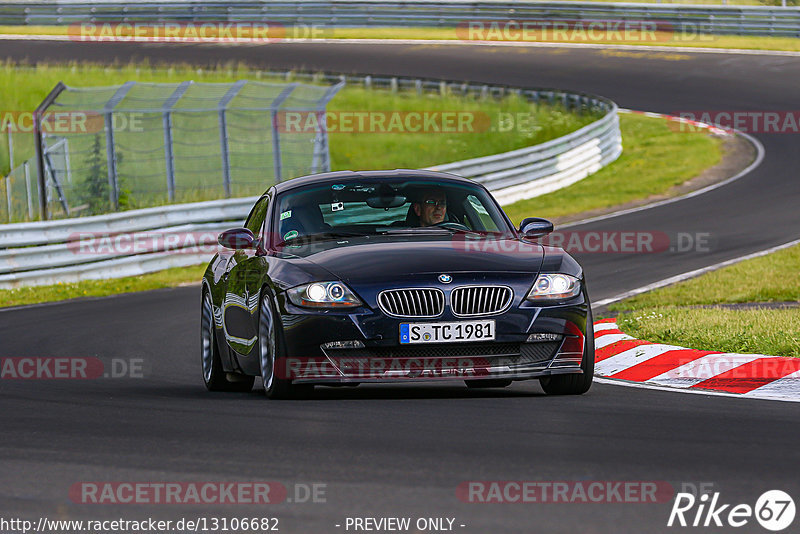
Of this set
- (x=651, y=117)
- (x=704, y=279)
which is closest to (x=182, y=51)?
(x=651, y=117)

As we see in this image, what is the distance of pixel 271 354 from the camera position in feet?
28.0

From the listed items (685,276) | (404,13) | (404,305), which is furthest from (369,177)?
(404,13)

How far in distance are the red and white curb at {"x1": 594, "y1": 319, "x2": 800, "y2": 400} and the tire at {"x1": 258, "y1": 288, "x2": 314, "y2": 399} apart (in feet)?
8.09

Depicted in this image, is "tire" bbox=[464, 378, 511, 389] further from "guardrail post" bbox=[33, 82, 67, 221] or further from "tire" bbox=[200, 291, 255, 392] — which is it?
"guardrail post" bbox=[33, 82, 67, 221]

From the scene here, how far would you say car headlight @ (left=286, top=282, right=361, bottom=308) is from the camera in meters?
8.19

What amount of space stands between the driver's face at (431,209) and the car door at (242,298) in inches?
43.1

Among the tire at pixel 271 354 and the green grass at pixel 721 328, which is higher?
the tire at pixel 271 354

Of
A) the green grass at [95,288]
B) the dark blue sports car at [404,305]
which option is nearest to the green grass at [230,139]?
the green grass at [95,288]

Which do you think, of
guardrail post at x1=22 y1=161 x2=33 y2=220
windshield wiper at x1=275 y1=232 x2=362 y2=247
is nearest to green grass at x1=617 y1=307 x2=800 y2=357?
windshield wiper at x1=275 y1=232 x2=362 y2=247

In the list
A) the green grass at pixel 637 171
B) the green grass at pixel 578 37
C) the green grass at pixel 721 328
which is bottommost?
the green grass at pixel 578 37

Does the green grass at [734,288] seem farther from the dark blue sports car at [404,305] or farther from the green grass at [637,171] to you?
the green grass at [637,171]

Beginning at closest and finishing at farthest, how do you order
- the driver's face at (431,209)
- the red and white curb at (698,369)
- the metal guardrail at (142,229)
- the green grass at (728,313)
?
the red and white curb at (698,369) → the driver's face at (431,209) → the green grass at (728,313) → the metal guardrail at (142,229)

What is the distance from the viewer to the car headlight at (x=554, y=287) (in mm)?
8344

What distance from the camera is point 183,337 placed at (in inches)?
Answer: 536
